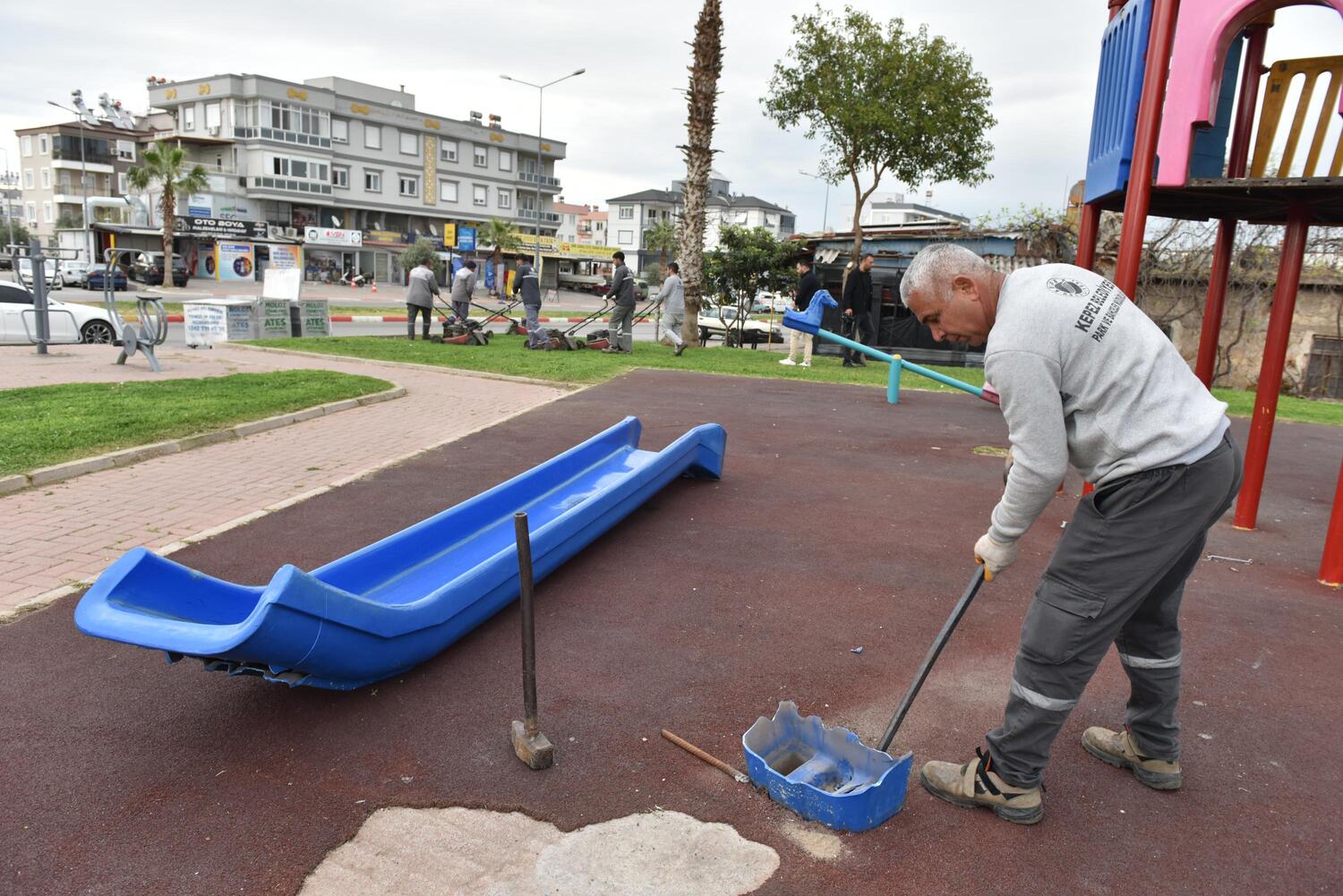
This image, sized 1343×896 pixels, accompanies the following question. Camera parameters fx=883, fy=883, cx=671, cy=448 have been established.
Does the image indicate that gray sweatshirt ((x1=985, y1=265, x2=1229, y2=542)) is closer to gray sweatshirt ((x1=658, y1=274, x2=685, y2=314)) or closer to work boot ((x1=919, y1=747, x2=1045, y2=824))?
work boot ((x1=919, y1=747, x2=1045, y2=824))

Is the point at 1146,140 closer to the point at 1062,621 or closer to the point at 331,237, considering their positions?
the point at 1062,621

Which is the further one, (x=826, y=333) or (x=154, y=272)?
(x=154, y=272)

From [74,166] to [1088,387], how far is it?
85.3 m

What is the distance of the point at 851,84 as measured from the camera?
19.7m

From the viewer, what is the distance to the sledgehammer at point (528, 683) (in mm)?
2984

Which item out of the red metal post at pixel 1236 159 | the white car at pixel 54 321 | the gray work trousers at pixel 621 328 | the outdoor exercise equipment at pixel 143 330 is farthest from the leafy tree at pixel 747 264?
the red metal post at pixel 1236 159

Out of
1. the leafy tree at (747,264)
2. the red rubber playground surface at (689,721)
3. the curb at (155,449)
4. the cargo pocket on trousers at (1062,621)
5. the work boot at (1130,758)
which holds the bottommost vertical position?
the red rubber playground surface at (689,721)

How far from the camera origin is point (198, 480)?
664 cm

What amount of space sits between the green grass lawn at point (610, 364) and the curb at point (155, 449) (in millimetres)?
4028

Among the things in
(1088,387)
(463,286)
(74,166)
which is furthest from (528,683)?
(74,166)

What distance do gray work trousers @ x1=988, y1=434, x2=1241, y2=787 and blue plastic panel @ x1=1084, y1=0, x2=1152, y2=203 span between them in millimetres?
3775

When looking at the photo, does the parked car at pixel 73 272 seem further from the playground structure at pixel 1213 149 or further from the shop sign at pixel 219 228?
the playground structure at pixel 1213 149

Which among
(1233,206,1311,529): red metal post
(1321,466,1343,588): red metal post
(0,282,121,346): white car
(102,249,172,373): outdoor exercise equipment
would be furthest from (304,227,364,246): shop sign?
(1321,466,1343,588): red metal post

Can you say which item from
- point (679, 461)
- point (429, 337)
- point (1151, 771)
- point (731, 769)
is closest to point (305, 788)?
point (731, 769)
